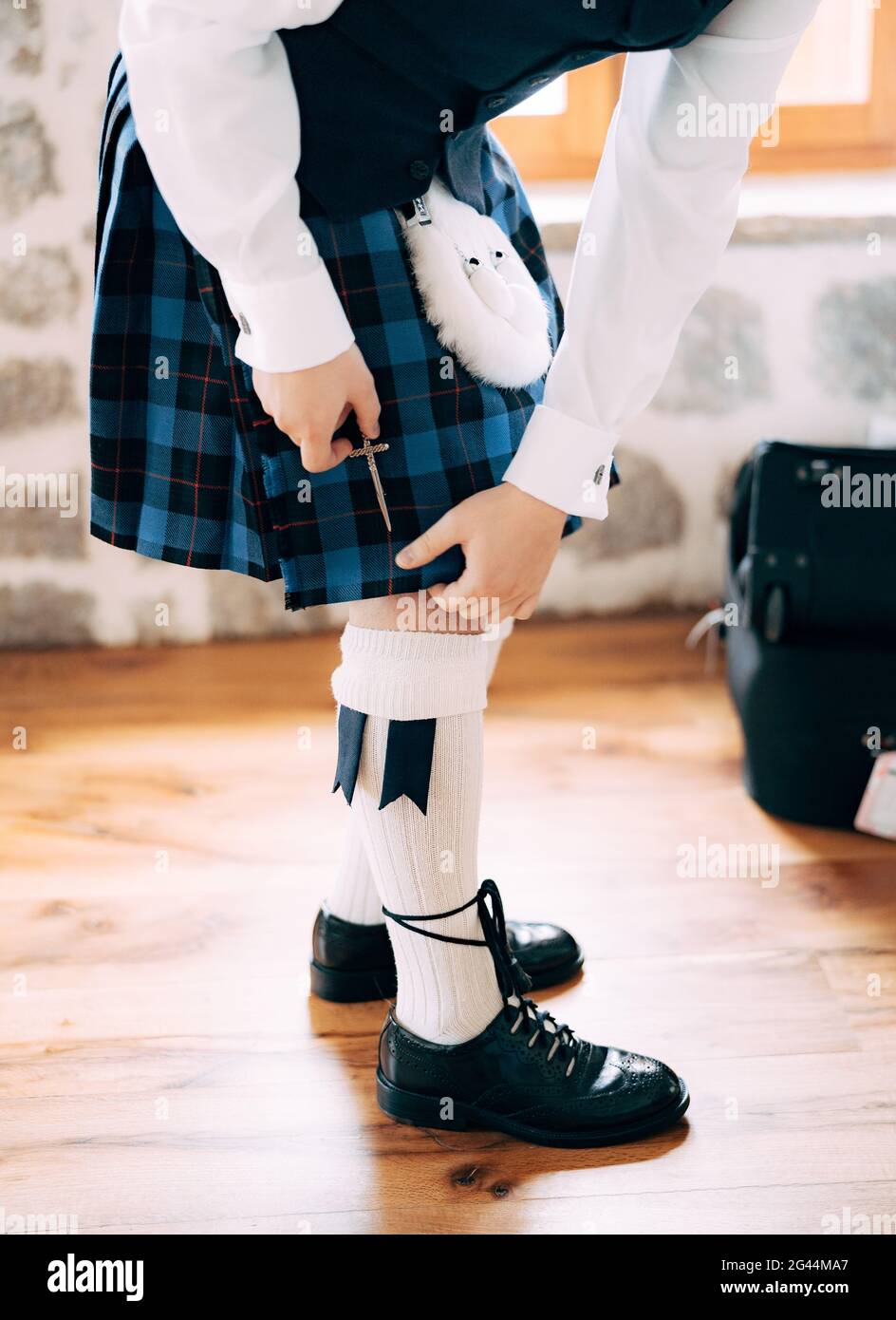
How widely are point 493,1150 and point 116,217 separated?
73 cm

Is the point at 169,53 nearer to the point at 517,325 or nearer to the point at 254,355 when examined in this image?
the point at 254,355

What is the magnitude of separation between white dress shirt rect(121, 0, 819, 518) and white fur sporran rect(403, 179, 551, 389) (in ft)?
0.10

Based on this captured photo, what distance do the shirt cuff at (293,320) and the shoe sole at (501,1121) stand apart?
57 cm

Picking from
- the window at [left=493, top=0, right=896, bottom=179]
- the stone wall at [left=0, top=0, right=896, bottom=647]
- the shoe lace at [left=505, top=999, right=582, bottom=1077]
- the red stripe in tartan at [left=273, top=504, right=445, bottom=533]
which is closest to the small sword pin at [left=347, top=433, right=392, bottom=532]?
the red stripe in tartan at [left=273, top=504, right=445, bottom=533]

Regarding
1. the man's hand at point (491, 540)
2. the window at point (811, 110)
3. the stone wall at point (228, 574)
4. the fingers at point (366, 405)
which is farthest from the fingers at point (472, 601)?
the window at point (811, 110)

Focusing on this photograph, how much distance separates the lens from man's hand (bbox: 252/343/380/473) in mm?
694

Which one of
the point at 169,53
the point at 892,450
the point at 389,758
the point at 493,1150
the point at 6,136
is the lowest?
the point at 493,1150

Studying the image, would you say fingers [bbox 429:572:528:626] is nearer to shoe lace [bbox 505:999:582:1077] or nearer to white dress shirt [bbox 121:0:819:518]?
white dress shirt [bbox 121:0:819:518]

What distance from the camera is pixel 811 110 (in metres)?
2.03

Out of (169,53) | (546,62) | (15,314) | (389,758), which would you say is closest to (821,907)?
(389,758)

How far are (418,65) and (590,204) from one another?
171mm

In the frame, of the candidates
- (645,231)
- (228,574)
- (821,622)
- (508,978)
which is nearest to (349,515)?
(645,231)

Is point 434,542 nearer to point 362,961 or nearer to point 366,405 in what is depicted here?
point 366,405

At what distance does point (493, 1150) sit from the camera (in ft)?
2.95
